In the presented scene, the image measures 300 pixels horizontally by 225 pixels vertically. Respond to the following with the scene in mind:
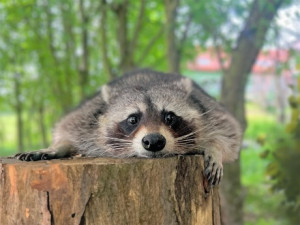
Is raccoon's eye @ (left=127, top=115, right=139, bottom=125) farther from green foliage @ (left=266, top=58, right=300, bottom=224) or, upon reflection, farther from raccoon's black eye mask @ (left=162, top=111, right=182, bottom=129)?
green foliage @ (left=266, top=58, right=300, bottom=224)

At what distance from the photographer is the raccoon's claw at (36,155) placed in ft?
9.91

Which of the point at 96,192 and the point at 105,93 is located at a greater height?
the point at 105,93

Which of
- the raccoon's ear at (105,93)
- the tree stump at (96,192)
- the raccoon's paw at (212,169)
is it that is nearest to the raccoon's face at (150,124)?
the raccoon's ear at (105,93)

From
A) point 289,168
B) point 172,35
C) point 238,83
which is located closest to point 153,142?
point 289,168

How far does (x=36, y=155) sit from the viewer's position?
3172 mm

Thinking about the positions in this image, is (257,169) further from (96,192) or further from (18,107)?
(96,192)

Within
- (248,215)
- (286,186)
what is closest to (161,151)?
(286,186)

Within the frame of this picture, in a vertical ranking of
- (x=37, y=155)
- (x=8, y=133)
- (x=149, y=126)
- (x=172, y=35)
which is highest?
(x=172, y=35)

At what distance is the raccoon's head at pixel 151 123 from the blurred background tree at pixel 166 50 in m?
1.59

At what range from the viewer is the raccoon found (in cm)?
316

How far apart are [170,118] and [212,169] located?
23.8 inches

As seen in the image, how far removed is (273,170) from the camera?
4988 millimetres

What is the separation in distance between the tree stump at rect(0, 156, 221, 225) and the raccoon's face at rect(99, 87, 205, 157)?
394 millimetres

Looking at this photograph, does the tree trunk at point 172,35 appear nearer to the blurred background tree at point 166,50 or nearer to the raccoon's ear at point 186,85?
Result: the blurred background tree at point 166,50
